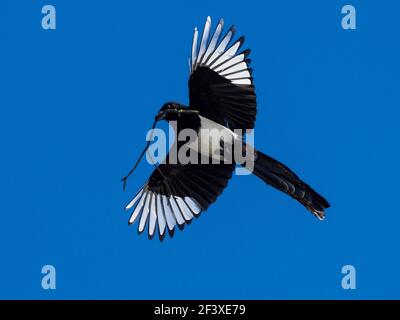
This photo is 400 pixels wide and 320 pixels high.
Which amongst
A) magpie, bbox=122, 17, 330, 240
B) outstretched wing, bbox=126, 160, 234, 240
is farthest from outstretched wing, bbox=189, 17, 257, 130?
outstretched wing, bbox=126, 160, 234, 240

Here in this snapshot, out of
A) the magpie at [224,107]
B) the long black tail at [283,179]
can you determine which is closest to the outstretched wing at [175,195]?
the magpie at [224,107]

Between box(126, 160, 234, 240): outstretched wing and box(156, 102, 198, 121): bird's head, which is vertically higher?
box(156, 102, 198, 121): bird's head

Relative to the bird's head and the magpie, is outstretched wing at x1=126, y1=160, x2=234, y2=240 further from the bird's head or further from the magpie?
the bird's head

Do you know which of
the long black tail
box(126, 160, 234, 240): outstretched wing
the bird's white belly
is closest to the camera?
the long black tail

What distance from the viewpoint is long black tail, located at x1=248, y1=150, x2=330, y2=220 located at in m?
8.55

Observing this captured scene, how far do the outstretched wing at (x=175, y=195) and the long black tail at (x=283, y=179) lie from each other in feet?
1.63

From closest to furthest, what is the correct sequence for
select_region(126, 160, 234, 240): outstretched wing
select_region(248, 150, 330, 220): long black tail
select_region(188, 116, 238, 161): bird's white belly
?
select_region(248, 150, 330, 220): long black tail → select_region(188, 116, 238, 161): bird's white belly → select_region(126, 160, 234, 240): outstretched wing

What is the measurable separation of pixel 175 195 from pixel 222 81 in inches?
43.6

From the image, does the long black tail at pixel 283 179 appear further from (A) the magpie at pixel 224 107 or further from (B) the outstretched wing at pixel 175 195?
(B) the outstretched wing at pixel 175 195

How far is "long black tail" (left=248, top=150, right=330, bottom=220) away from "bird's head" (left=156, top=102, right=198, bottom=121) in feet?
1.95

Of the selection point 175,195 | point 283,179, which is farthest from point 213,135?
point 175,195

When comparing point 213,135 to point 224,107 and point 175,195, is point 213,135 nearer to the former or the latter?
point 224,107
